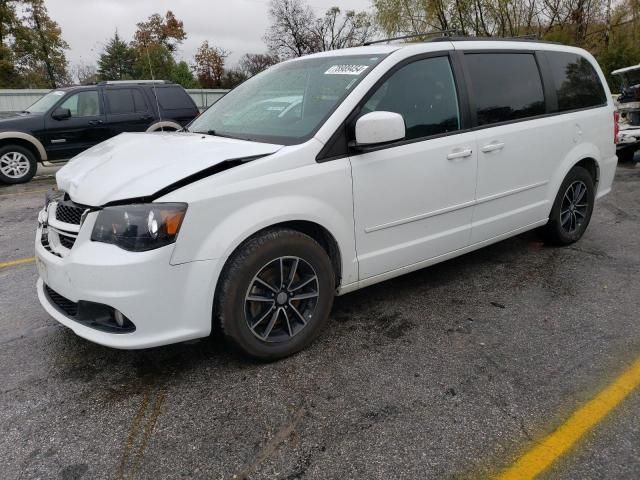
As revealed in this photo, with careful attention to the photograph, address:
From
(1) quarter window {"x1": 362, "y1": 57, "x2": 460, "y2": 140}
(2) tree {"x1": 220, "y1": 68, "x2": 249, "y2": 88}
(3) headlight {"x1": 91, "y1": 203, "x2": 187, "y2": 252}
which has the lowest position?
(3) headlight {"x1": 91, "y1": 203, "x2": 187, "y2": 252}

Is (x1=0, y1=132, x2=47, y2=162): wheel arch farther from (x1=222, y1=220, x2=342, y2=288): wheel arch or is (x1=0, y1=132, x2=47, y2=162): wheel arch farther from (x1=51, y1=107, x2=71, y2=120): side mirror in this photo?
(x1=222, y1=220, x2=342, y2=288): wheel arch

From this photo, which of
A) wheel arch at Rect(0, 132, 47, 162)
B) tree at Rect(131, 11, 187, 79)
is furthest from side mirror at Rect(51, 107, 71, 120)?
tree at Rect(131, 11, 187, 79)

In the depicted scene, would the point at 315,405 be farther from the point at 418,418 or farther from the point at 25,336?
the point at 25,336

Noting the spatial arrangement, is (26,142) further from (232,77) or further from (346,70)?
(232,77)

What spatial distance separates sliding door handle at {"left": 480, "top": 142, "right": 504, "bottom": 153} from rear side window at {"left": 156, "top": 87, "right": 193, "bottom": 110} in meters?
8.21

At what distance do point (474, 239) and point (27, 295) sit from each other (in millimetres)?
→ 3461

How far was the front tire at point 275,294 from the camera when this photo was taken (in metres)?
2.65

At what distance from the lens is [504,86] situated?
388cm

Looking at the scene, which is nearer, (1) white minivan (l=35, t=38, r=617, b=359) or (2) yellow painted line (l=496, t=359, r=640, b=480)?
(2) yellow painted line (l=496, t=359, r=640, b=480)

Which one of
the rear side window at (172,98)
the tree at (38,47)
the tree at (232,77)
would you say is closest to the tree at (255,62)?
the tree at (232,77)

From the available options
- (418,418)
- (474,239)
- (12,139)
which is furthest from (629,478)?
(12,139)

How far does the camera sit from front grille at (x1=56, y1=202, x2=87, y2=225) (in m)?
2.63

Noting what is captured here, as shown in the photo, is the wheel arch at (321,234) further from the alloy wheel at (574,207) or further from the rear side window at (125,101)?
the rear side window at (125,101)

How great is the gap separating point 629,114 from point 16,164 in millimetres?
11219
